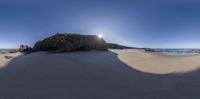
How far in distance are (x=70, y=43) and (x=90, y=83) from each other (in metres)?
5.87

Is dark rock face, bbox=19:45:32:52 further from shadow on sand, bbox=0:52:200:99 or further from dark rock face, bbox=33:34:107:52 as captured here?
shadow on sand, bbox=0:52:200:99

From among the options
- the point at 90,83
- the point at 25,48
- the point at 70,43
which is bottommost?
the point at 90,83

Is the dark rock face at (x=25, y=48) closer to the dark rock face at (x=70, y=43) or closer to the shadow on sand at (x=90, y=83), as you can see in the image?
the dark rock face at (x=70, y=43)

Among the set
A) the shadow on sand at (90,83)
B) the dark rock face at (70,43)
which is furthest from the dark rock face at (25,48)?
the shadow on sand at (90,83)

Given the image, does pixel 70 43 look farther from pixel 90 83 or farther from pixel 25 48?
pixel 90 83

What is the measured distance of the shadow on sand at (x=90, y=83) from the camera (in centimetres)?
356

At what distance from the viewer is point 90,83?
168 inches

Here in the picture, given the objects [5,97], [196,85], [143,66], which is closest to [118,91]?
[196,85]

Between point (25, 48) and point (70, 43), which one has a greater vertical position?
point (70, 43)

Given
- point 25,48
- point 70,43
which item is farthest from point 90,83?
point 25,48

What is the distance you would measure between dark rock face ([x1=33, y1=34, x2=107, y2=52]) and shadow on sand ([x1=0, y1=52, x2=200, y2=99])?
158 inches

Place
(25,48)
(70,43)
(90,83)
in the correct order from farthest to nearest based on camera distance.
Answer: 1. (25,48)
2. (70,43)
3. (90,83)

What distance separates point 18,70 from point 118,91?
8.63ft

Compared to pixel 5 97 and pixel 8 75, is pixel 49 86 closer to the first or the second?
pixel 5 97
